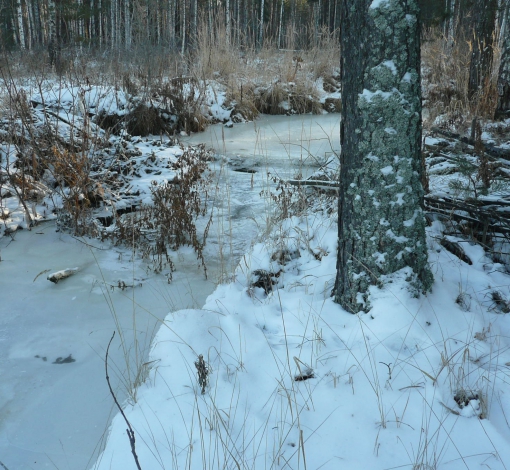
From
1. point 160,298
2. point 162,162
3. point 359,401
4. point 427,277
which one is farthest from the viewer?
point 162,162

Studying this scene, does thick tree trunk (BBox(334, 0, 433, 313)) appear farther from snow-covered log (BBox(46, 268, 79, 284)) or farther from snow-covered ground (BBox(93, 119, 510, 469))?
snow-covered log (BBox(46, 268, 79, 284))

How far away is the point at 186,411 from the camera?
1739mm

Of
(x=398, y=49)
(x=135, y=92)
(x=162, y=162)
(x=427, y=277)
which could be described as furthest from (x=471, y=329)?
(x=135, y=92)

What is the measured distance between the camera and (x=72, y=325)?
269 centimetres

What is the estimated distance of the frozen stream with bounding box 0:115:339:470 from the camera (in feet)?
6.15

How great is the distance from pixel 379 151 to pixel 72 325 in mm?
1956

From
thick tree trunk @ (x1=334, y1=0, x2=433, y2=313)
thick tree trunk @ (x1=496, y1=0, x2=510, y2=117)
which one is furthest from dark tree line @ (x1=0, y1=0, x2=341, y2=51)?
thick tree trunk @ (x1=334, y1=0, x2=433, y2=313)

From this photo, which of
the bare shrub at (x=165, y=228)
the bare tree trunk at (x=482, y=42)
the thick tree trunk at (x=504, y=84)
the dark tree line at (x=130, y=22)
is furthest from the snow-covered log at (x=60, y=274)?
the dark tree line at (x=130, y=22)

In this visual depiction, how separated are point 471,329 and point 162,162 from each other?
161 inches

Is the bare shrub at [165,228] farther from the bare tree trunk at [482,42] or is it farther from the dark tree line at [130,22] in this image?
the dark tree line at [130,22]

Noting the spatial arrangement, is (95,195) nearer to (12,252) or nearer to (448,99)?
(12,252)

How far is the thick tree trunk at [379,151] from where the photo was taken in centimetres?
185

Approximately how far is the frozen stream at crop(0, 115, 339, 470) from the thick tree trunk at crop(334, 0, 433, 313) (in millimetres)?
1115

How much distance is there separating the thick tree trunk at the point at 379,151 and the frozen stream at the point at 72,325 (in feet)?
3.66
